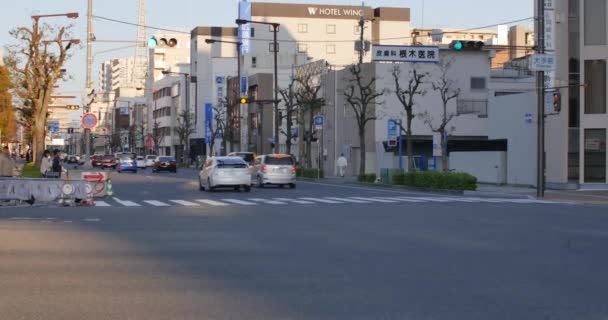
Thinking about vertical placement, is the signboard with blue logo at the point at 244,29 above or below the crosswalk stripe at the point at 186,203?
above

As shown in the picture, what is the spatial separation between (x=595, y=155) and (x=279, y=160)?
1589cm

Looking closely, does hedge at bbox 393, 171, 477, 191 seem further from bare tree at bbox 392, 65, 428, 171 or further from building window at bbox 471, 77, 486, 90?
building window at bbox 471, 77, 486, 90

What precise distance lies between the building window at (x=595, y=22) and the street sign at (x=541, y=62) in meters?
9.90

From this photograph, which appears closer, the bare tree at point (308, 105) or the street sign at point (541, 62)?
the street sign at point (541, 62)

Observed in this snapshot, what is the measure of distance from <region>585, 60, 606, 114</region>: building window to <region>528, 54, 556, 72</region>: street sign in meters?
9.73

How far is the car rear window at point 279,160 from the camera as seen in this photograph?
43750mm

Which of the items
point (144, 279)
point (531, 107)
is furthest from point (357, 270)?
point (531, 107)

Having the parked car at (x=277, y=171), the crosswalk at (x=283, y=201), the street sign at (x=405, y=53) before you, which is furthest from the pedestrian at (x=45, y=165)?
the street sign at (x=405, y=53)

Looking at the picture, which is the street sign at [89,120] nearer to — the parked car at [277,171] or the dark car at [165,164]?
the parked car at [277,171]

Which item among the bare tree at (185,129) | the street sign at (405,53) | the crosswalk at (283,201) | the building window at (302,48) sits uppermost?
the building window at (302,48)

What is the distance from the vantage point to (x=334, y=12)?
113562mm

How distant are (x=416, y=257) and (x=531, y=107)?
35510mm

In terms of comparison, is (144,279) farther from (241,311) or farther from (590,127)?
(590,127)

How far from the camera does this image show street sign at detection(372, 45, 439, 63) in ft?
169
